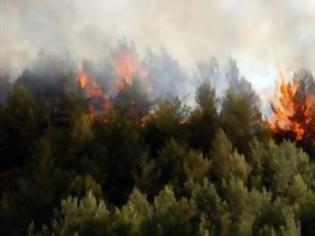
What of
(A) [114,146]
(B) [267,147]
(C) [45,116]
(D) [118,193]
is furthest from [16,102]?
(B) [267,147]

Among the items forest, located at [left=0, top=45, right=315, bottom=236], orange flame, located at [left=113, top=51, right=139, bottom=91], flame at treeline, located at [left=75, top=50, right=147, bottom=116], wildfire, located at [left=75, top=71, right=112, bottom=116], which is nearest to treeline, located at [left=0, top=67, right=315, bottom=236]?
forest, located at [left=0, top=45, right=315, bottom=236]

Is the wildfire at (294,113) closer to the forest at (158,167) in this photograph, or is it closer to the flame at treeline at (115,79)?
the forest at (158,167)

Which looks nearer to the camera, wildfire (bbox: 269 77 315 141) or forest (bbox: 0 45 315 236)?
forest (bbox: 0 45 315 236)

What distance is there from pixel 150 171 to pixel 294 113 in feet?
34.1

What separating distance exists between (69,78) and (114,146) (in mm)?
12541

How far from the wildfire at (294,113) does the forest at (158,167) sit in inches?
1.9

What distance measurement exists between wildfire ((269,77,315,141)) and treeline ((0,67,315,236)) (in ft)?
6.85

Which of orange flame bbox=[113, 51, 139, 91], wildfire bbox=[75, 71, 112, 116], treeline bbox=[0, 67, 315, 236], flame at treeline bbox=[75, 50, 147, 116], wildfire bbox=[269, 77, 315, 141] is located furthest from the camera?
orange flame bbox=[113, 51, 139, 91]

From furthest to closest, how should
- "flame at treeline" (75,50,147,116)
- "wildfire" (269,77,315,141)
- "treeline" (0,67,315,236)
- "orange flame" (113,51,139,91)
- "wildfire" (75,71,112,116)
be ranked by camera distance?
"orange flame" (113,51,139,91) < "wildfire" (75,71,112,116) < "flame at treeline" (75,50,147,116) < "wildfire" (269,77,315,141) < "treeline" (0,67,315,236)

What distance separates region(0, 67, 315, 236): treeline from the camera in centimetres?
1301

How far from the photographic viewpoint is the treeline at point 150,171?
1301cm

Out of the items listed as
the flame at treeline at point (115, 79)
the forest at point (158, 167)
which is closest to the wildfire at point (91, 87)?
the flame at treeline at point (115, 79)

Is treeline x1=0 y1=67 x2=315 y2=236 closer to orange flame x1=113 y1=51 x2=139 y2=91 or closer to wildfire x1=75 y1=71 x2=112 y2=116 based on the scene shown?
wildfire x1=75 y1=71 x2=112 y2=116

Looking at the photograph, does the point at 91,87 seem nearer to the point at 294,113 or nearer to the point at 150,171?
the point at 294,113
